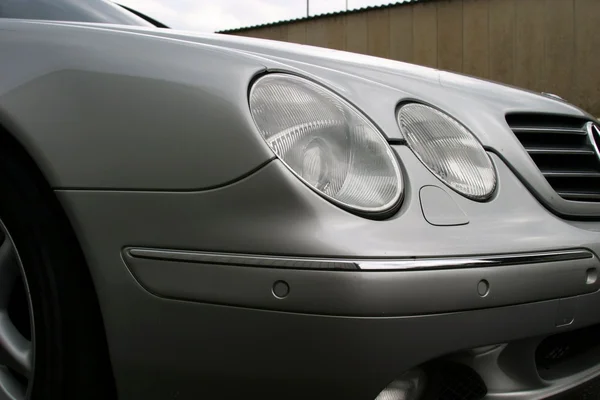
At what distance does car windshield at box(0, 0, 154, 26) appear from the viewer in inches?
80.7

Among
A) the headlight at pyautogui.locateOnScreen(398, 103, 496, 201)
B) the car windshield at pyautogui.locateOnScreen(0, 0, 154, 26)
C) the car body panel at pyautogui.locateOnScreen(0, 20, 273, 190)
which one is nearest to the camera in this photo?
the car body panel at pyautogui.locateOnScreen(0, 20, 273, 190)

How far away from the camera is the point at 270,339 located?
108 centimetres

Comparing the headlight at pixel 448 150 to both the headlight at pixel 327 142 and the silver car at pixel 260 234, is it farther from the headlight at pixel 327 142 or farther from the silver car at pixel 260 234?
the headlight at pixel 327 142

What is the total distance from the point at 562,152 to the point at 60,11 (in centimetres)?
173

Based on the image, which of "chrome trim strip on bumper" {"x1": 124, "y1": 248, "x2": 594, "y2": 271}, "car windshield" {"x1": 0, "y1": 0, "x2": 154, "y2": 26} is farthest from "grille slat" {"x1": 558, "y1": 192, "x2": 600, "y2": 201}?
"car windshield" {"x1": 0, "y1": 0, "x2": 154, "y2": 26}

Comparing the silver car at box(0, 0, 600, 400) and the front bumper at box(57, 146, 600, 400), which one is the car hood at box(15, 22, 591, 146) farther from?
the front bumper at box(57, 146, 600, 400)

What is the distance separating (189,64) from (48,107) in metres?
0.31

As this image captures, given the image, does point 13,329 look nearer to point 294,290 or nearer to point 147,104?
point 147,104

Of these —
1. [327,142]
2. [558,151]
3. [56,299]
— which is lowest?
[56,299]

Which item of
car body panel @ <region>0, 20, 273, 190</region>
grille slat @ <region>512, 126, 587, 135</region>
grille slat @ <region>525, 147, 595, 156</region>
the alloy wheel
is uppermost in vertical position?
car body panel @ <region>0, 20, 273, 190</region>

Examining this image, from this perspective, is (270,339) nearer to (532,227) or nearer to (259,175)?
(259,175)

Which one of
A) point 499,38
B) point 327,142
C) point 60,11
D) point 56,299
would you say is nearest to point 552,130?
point 327,142

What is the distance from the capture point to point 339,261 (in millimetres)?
1047

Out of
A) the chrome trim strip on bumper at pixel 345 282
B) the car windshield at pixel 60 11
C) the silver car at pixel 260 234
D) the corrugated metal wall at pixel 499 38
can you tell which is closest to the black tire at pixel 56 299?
the silver car at pixel 260 234
